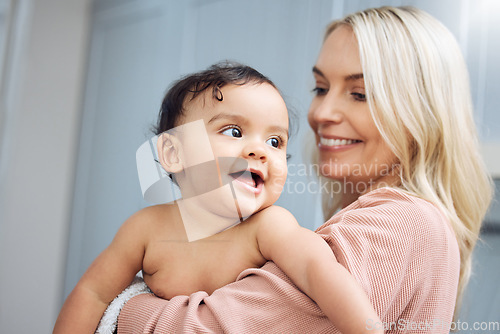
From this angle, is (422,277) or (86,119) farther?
(86,119)

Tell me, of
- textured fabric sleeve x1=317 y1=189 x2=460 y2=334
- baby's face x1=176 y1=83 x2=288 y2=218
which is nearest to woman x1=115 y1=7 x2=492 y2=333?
textured fabric sleeve x1=317 y1=189 x2=460 y2=334

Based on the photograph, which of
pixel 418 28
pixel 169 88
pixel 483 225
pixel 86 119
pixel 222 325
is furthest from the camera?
pixel 86 119

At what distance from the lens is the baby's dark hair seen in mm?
713

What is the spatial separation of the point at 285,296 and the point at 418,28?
0.68 metres

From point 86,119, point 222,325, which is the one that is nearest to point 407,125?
point 222,325

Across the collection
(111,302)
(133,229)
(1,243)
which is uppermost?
(133,229)

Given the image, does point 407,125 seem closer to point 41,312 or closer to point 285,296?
point 285,296

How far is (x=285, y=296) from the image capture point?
2.03ft

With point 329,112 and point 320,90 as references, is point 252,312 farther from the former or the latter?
point 320,90

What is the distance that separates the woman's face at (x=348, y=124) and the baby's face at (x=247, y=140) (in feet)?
0.93

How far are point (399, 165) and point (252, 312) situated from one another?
51 cm

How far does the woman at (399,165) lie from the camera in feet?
2.25

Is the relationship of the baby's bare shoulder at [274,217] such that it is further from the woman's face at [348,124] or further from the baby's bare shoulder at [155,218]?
the woman's face at [348,124]

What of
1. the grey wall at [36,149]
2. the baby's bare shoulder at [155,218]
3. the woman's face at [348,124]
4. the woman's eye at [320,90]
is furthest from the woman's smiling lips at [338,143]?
the grey wall at [36,149]
